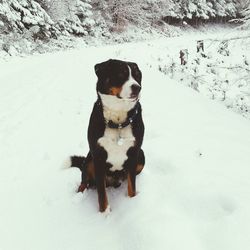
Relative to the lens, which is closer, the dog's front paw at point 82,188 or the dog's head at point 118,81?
the dog's head at point 118,81

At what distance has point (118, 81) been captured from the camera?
3.07 m

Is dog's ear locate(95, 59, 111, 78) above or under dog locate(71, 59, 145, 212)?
above

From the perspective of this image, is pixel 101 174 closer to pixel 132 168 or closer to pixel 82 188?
pixel 132 168

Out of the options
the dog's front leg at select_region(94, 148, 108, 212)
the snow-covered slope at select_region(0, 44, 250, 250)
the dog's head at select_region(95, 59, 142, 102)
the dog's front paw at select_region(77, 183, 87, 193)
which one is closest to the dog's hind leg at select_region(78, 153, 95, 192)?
the dog's front paw at select_region(77, 183, 87, 193)

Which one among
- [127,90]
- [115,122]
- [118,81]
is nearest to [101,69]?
[118,81]

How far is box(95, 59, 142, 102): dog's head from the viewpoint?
117 inches

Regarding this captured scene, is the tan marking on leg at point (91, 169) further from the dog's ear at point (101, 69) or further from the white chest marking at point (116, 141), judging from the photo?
the dog's ear at point (101, 69)

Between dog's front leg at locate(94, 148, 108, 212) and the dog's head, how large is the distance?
0.53 metres

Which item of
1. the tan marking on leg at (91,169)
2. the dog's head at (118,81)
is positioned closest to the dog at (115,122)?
the dog's head at (118,81)

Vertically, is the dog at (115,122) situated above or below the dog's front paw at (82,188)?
above

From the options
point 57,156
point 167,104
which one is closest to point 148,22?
point 167,104

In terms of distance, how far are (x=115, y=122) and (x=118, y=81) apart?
36 cm

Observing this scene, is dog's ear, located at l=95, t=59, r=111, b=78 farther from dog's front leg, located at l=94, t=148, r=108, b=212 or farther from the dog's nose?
dog's front leg, located at l=94, t=148, r=108, b=212

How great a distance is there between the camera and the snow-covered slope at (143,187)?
2.90 metres
